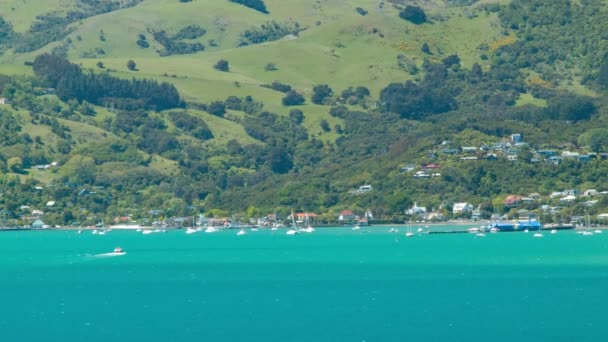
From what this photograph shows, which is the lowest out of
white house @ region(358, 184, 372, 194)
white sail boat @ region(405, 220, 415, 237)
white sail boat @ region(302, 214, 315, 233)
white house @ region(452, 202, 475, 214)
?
white sail boat @ region(302, 214, 315, 233)

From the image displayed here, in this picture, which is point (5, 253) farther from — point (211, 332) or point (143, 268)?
point (211, 332)

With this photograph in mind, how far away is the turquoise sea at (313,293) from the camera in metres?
62.7

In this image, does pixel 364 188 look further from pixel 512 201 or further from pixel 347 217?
pixel 512 201

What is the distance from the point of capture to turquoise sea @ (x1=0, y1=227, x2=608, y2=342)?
62.7 m

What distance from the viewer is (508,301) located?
73.8m

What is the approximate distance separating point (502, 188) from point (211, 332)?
126402 mm

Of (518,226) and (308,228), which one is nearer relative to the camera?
(518,226)

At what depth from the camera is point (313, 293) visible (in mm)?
80562

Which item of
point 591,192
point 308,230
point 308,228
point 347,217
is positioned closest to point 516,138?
point 591,192

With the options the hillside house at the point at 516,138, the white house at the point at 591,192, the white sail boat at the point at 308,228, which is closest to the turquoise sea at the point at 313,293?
the white sail boat at the point at 308,228

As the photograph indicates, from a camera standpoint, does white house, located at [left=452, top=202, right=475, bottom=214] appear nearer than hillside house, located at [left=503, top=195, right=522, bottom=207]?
No

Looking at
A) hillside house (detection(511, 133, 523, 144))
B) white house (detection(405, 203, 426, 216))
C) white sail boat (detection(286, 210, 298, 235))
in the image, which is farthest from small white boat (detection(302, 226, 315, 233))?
hillside house (detection(511, 133, 523, 144))

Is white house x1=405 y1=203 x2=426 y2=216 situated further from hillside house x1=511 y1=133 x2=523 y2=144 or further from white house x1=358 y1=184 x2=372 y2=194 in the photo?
hillside house x1=511 y1=133 x2=523 y2=144

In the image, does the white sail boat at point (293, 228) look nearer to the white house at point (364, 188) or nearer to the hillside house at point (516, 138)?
the white house at point (364, 188)
